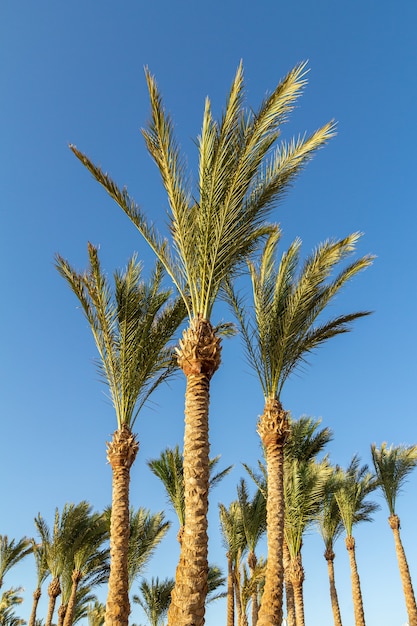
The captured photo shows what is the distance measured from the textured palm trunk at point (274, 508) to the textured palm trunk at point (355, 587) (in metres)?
15.2

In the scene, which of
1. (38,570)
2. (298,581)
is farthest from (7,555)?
(298,581)

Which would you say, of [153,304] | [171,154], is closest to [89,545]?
[153,304]

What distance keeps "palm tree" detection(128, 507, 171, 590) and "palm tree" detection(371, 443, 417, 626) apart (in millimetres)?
10913

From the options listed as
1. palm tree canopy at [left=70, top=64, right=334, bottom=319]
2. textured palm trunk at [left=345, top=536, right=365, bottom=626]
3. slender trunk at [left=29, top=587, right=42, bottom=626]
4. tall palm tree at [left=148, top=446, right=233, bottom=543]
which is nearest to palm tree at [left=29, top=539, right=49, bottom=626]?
slender trunk at [left=29, top=587, right=42, bottom=626]

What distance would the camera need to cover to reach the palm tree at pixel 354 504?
26.1 meters

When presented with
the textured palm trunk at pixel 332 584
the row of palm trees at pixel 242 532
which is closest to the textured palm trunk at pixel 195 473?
the row of palm trees at pixel 242 532

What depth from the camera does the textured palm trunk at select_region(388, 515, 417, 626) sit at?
26006 mm

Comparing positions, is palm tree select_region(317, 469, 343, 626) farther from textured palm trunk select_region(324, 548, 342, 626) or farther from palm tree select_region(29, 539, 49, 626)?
palm tree select_region(29, 539, 49, 626)

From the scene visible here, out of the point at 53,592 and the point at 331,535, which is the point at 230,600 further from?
the point at 53,592

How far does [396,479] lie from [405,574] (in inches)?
179

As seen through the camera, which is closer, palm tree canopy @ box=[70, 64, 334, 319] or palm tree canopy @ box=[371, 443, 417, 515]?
palm tree canopy @ box=[70, 64, 334, 319]

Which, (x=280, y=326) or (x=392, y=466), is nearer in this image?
(x=280, y=326)

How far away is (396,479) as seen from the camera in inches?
1051

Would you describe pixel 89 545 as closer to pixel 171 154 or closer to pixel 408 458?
pixel 408 458
